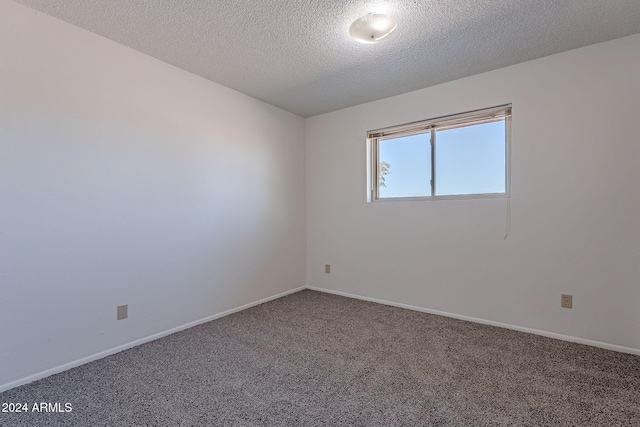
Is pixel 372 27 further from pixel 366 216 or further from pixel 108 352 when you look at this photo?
pixel 108 352

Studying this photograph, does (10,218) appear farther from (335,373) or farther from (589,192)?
(589,192)

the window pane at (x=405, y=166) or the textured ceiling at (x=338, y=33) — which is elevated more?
the textured ceiling at (x=338, y=33)

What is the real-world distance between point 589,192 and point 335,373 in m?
2.35

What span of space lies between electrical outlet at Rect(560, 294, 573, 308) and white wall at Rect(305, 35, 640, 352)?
1.2 inches

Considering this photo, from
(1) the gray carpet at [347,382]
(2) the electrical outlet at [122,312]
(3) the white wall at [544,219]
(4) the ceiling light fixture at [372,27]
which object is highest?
(4) the ceiling light fixture at [372,27]

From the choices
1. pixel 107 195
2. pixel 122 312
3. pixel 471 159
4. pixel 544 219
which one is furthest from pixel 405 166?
pixel 122 312

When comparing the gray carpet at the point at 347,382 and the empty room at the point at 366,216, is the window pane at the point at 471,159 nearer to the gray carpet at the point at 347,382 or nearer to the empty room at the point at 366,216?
the empty room at the point at 366,216

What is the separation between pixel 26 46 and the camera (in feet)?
5.85

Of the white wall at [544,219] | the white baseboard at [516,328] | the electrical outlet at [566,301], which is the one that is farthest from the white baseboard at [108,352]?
the electrical outlet at [566,301]

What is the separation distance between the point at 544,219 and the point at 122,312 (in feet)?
11.3

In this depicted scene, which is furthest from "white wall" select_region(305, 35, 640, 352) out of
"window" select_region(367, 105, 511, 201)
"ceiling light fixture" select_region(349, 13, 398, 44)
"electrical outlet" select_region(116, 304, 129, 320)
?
"electrical outlet" select_region(116, 304, 129, 320)

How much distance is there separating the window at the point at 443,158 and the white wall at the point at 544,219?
12 centimetres

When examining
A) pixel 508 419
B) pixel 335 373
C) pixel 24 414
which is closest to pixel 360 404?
pixel 335 373

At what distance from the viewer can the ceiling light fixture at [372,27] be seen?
1.82 meters
